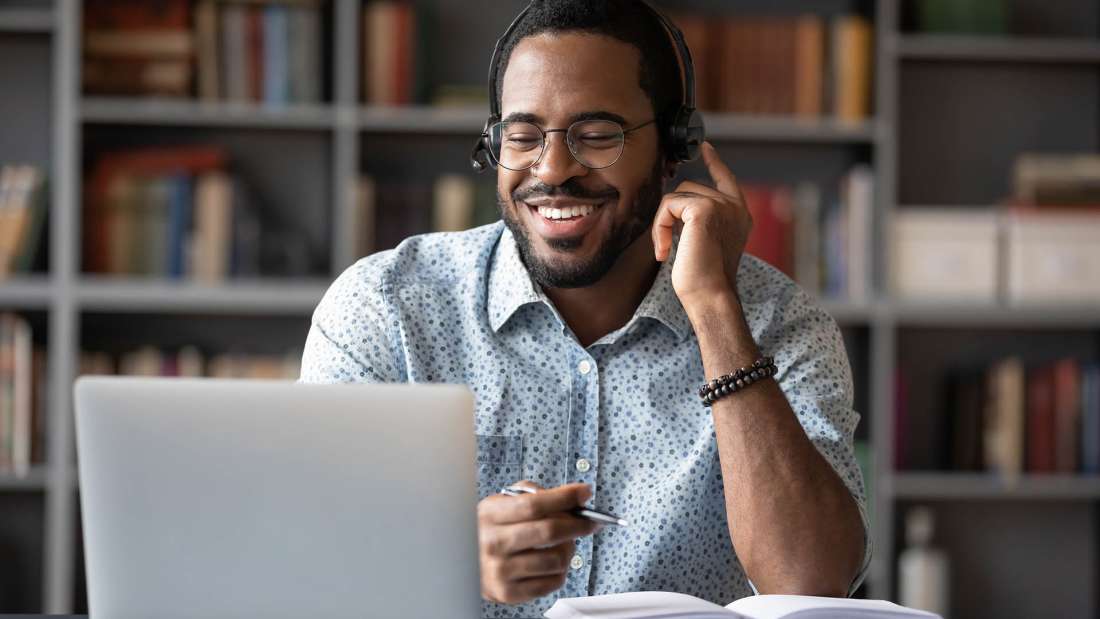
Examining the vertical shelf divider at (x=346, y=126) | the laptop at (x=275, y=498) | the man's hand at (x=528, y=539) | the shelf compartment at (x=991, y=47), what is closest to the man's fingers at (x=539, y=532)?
the man's hand at (x=528, y=539)

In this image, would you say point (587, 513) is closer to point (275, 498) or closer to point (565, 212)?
point (275, 498)

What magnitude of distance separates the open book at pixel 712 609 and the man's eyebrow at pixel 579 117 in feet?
2.10

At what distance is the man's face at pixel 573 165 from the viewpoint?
1583 millimetres

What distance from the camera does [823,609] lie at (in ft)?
3.61

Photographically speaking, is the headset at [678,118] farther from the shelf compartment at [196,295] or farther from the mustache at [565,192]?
the shelf compartment at [196,295]

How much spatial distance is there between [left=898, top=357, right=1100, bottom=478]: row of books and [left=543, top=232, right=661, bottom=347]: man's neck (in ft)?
5.54

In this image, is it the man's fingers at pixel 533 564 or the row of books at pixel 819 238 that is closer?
the man's fingers at pixel 533 564

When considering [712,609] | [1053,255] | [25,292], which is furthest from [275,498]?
[1053,255]

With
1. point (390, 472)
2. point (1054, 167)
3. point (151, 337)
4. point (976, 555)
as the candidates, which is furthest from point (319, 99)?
point (390, 472)

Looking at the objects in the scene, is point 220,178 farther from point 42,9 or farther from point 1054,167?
point 1054,167

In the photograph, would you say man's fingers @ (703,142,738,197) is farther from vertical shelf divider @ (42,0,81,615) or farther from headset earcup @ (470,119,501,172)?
vertical shelf divider @ (42,0,81,615)

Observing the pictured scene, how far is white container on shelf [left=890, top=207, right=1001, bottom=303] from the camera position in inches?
119

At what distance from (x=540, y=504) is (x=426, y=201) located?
1.98m

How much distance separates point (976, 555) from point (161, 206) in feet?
7.22
